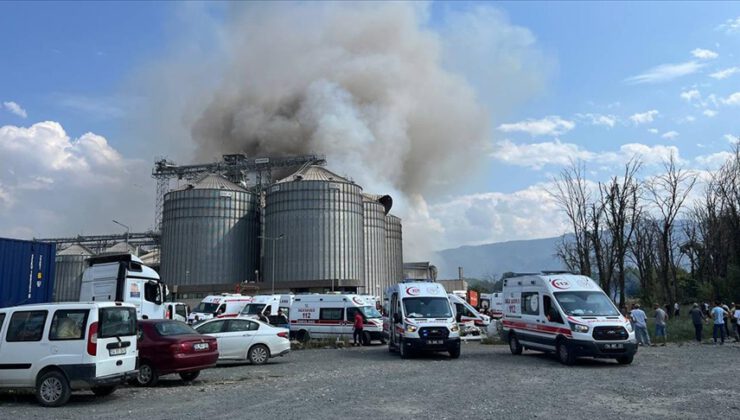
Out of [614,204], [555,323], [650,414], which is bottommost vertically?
[650,414]

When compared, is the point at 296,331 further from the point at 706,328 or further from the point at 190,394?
the point at 706,328

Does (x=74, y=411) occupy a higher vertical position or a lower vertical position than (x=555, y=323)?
lower

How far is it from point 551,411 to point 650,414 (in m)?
1.51

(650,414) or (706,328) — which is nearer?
(650,414)

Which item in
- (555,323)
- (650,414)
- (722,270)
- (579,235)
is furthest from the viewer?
(722,270)

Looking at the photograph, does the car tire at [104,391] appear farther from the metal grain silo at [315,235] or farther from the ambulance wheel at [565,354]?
the metal grain silo at [315,235]

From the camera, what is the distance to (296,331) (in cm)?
2686

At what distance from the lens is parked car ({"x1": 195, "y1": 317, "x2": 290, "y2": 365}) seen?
16.8 meters

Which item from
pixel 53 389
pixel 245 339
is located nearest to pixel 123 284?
pixel 245 339

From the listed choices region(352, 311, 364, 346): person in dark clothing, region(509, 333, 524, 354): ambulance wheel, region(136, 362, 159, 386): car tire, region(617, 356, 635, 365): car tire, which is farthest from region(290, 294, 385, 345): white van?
region(136, 362, 159, 386): car tire

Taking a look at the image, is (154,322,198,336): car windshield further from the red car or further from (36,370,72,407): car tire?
(36,370,72,407): car tire

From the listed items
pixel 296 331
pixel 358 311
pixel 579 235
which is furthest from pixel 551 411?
pixel 579 235

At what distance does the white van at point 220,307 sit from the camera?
105 ft

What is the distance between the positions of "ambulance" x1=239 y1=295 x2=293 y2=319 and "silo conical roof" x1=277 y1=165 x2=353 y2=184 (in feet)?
146
